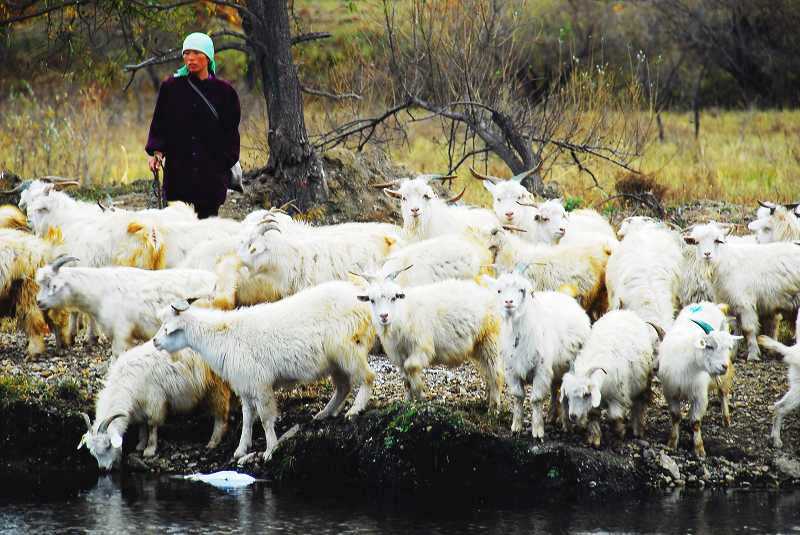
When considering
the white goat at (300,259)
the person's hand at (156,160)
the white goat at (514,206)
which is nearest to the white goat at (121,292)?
the white goat at (300,259)

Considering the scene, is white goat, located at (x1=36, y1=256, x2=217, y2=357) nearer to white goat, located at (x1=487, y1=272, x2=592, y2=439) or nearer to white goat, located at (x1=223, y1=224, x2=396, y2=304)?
white goat, located at (x1=223, y1=224, x2=396, y2=304)

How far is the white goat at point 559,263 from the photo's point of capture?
12289 mm

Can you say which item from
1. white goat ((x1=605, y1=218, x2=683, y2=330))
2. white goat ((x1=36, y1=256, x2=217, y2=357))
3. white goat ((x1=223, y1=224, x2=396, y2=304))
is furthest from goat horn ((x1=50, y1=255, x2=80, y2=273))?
white goat ((x1=605, y1=218, x2=683, y2=330))

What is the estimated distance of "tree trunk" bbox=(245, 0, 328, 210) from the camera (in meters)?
16.6

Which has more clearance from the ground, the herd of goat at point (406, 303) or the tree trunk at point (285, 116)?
the tree trunk at point (285, 116)

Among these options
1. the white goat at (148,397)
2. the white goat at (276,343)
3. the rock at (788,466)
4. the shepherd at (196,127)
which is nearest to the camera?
the rock at (788,466)

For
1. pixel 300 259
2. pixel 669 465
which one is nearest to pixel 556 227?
pixel 300 259

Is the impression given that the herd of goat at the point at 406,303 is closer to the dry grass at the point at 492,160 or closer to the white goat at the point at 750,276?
the white goat at the point at 750,276

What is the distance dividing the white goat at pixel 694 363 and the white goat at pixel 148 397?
3745 millimetres

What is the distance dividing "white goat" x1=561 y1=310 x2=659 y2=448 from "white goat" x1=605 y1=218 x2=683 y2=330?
3.42ft

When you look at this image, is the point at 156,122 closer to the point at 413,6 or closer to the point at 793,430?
the point at 413,6

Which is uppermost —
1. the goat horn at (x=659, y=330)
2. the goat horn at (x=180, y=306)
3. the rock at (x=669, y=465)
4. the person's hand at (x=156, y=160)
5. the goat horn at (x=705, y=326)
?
the person's hand at (x=156, y=160)

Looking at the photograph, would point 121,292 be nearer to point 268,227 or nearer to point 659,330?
point 268,227

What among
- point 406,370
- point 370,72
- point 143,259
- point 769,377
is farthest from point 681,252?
point 370,72
